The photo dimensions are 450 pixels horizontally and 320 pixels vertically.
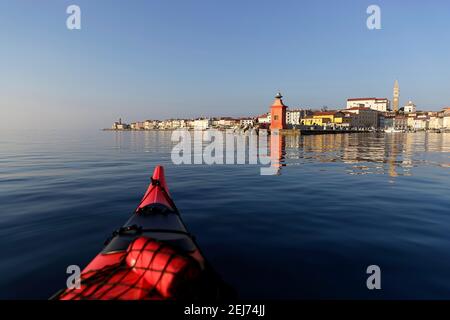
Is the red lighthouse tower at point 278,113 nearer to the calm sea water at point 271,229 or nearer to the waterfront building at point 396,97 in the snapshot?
the calm sea water at point 271,229

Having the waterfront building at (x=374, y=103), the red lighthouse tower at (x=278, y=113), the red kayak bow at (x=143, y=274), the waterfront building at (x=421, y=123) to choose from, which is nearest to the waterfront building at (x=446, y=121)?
the waterfront building at (x=421, y=123)

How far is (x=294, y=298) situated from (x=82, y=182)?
441 inches

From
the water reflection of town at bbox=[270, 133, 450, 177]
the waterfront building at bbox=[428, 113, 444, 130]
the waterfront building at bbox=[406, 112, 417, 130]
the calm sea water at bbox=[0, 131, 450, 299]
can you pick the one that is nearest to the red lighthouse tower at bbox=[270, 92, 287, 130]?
the water reflection of town at bbox=[270, 133, 450, 177]

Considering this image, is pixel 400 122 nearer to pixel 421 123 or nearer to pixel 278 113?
pixel 421 123

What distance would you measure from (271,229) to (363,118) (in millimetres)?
156366

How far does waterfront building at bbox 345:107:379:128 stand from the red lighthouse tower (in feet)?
246

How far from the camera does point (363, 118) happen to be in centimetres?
14325

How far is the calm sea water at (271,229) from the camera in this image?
4281 millimetres

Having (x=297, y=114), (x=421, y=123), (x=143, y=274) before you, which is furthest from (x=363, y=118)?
(x=143, y=274)

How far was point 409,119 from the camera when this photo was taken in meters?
156

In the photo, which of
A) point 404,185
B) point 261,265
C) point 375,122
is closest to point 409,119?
point 375,122

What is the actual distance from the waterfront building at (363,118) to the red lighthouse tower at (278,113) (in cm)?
7491
